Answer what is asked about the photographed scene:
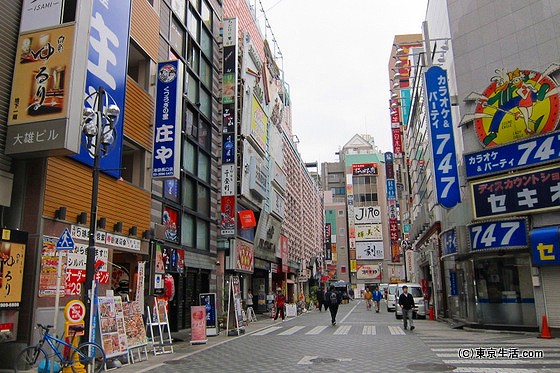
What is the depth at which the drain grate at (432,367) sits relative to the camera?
979 centimetres

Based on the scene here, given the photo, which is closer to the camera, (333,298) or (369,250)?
(333,298)

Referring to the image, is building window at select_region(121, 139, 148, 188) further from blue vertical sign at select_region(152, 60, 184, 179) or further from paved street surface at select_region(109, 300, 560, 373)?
paved street surface at select_region(109, 300, 560, 373)

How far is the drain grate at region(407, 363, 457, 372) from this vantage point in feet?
32.1

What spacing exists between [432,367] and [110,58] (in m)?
12.4

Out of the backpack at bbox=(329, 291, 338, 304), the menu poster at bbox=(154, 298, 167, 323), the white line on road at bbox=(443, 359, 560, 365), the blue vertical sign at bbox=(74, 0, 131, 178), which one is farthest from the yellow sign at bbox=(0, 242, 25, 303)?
the backpack at bbox=(329, 291, 338, 304)

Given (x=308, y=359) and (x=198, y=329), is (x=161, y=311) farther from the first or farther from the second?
(x=308, y=359)

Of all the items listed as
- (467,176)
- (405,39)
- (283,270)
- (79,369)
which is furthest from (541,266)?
(405,39)

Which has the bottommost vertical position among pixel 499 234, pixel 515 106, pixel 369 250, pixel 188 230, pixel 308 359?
pixel 308 359

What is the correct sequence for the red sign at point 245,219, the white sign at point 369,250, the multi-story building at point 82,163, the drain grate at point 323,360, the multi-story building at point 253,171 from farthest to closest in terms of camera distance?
the white sign at point 369,250, the red sign at point 245,219, the multi-story building at point 253,171, the multi-story building at point 82,163, the drain grate at point 323,360

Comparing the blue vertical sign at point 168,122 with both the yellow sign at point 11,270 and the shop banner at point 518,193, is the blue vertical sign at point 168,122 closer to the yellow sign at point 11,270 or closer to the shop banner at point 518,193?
the yellow sign at point 11,270

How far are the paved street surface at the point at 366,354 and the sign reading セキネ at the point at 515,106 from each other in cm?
752

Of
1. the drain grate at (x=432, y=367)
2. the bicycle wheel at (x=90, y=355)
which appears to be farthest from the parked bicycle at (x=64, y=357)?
the drain grate at (x=432, y=367)

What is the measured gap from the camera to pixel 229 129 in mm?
27688

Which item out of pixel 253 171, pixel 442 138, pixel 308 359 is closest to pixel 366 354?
pixel 308 359
